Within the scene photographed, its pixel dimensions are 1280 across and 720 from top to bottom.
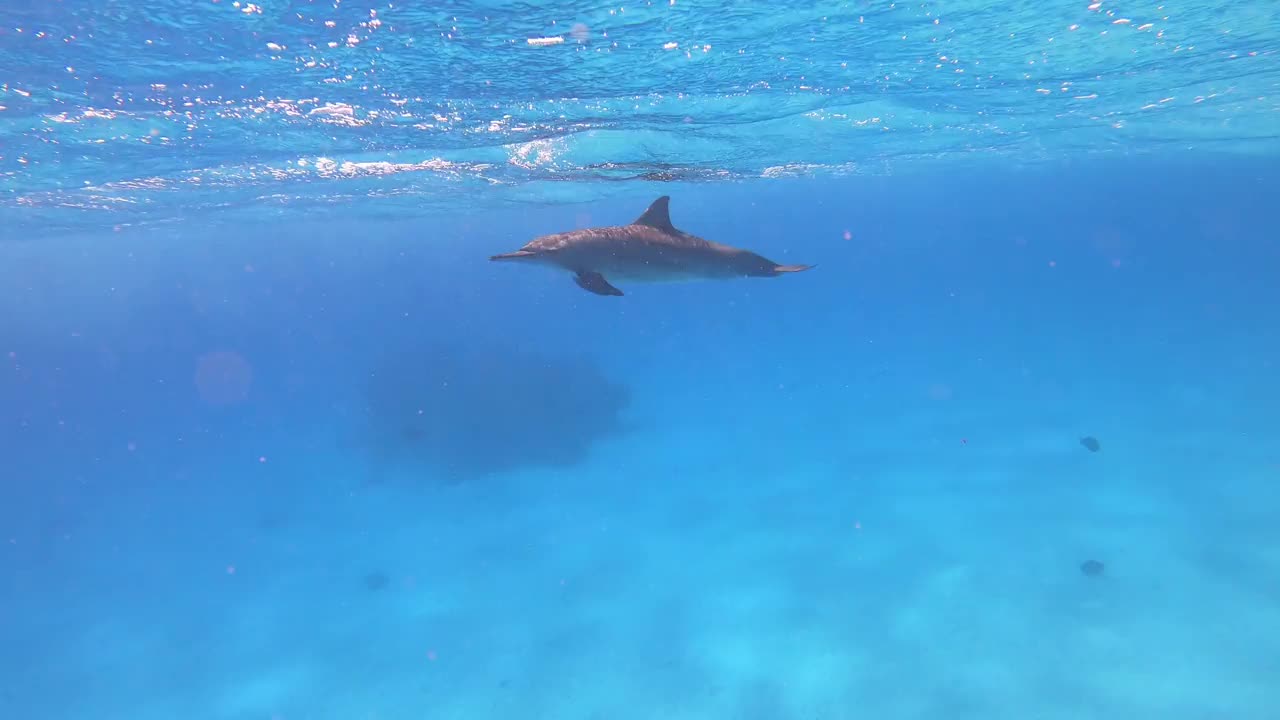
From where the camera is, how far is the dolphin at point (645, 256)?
287 inches

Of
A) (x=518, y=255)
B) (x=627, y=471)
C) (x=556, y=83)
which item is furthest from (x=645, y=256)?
(x=627, y=471)

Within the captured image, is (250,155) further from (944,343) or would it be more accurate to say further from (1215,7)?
(944,343)

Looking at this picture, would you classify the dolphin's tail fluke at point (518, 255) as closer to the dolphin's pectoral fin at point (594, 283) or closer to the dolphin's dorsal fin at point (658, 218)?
the dolphin's pectoral fin at point (594, 283)

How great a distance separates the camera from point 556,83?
11695 mm

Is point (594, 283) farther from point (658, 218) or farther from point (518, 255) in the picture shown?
point (658, 218)

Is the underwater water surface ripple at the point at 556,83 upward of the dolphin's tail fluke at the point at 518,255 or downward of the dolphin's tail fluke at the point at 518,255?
upward

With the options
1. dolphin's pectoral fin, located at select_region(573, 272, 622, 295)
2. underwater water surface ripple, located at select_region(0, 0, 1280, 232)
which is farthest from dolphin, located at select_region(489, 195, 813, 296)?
underwater water surface ripple, located at select_region(0, 0, 1280, 232)

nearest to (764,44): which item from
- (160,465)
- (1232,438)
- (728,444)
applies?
(728,444)

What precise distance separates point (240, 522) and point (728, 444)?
1547 cm

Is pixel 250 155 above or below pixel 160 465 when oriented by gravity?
above

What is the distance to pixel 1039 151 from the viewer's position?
2983cm

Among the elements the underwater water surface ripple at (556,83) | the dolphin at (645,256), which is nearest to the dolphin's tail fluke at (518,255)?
the dolphin at (645,256)

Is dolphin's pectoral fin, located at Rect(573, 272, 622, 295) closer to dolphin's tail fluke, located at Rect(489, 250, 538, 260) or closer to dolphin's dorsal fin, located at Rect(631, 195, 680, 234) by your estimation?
dolphin's tail fluke, located at Rect(489, 250, 538, 260)

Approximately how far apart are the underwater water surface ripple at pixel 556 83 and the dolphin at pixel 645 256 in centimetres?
304
